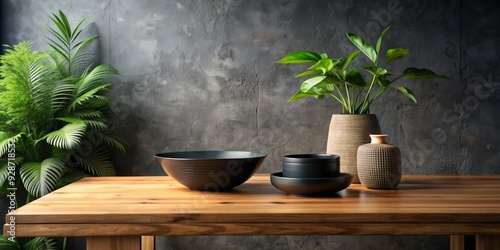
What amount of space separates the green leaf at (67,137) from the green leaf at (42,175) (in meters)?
0.09

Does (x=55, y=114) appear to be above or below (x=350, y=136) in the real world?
above

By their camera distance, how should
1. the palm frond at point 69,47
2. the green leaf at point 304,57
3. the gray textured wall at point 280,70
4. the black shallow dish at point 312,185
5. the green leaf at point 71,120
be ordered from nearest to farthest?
1. the black shallow dish at point 312,185
2. the green leaf at point 304,57
3. the green leaf at point 71,120
4. the palm frond at point 69,47
5. the gray textured wall at point 280,70

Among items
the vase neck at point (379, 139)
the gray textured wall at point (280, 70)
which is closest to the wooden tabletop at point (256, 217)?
the vase neck at point (379, 139)

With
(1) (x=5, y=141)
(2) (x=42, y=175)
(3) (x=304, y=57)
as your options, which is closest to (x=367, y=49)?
(3) (x=304, y=57)

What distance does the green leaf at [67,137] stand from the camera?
210 cm

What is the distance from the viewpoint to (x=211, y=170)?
1.68 metres

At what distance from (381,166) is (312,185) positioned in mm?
318

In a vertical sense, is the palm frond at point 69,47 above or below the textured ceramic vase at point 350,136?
above

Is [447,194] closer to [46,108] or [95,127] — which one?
[95,127]

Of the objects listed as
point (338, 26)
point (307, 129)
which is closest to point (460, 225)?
point (307, 129)

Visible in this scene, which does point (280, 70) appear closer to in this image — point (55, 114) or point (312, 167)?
point (312, 167)

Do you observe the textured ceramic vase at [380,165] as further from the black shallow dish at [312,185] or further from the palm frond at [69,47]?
the palm frond at [69,47]

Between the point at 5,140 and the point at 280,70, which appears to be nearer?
the point at 5,140

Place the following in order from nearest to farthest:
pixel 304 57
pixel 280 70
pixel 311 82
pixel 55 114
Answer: pixel 311 82, pixel 304 57, pixel 55 114, pixel 280 70
